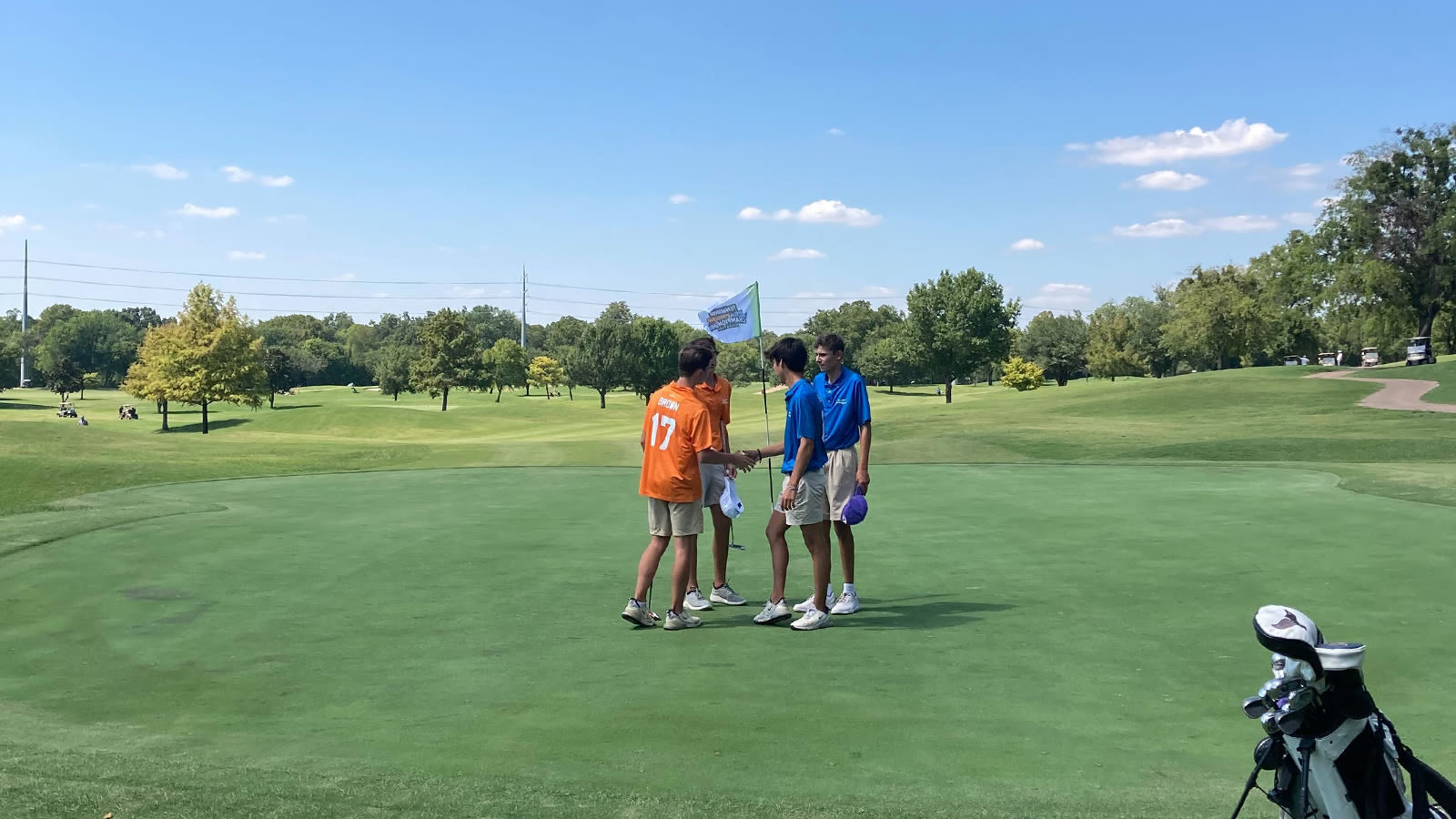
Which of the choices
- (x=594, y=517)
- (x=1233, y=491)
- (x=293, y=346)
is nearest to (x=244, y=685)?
(x=594, y=517)

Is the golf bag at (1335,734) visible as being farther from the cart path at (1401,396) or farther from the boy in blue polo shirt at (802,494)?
the cart path at (1401,396)

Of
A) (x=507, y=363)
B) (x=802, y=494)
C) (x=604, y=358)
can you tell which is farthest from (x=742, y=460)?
(x=507, y=363)

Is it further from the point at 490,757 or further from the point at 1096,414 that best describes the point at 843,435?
the point at 1096,414

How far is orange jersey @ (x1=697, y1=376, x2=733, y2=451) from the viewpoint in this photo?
29.4 feet

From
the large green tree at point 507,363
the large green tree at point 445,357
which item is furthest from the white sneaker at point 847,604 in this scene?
the large green tree at point 507,363

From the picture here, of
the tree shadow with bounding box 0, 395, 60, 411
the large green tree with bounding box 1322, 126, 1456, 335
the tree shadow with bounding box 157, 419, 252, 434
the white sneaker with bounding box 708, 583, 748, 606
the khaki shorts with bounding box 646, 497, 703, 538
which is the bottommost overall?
the tree shadow with bounding box 157, 419, 252, 434

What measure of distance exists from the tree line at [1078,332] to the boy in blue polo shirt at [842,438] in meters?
67.5

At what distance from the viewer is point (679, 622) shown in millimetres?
8453

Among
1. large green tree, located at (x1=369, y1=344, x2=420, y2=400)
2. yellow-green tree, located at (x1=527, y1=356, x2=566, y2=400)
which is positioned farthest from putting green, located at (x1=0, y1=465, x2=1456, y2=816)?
yellow-green tree, located at (x1=527, y1=356, x2=566, y2=400)

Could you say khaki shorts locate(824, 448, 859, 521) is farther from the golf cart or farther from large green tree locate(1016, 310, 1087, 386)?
large green tree locate(1016, 310, 1087, 386)

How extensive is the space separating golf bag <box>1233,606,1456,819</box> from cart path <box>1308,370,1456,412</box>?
1713 inches

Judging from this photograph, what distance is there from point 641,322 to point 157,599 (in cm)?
9422

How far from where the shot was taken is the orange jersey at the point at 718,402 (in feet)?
29.4

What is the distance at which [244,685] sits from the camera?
23.2ft
